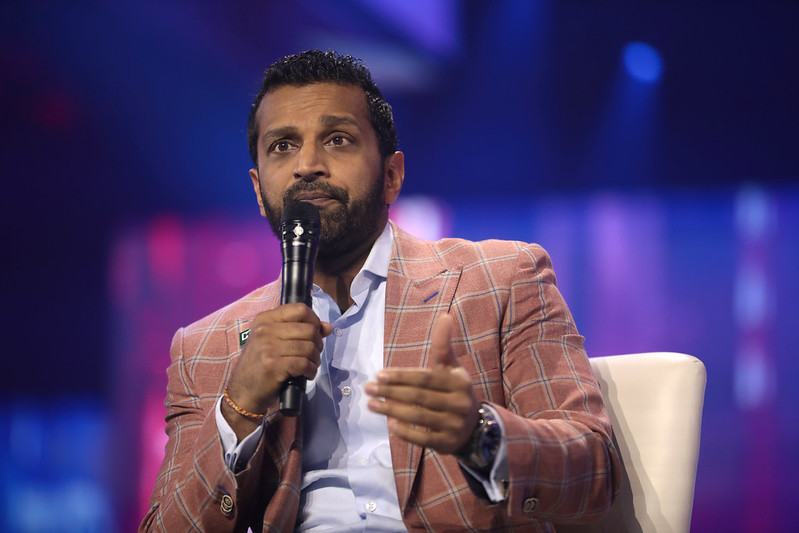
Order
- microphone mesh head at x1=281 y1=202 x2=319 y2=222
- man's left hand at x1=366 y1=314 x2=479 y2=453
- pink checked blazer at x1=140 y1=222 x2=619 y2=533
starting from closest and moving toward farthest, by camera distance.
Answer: man's left hand at x1=366 y1=314 x2=479 y2=453 < pink checked blazer at x1=140 y1=222 x2=619 y2=533 < microphone mesh head at x1=281 y1=202 x2=319 y2=222

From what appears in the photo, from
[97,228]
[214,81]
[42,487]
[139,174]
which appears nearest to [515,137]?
[214,81]

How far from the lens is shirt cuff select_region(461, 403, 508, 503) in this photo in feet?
3.94

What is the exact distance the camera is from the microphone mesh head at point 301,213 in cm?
142

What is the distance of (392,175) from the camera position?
80.1 inches

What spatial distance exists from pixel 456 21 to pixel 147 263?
1.79 meters

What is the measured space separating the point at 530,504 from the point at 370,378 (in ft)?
1.71

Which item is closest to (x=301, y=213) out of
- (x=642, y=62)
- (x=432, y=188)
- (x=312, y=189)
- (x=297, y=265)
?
(x=297, y=265)

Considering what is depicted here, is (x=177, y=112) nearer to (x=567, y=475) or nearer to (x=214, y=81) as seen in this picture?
(x=214, y=81)

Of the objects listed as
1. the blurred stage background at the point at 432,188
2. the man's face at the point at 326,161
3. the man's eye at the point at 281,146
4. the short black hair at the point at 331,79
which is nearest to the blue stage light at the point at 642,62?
the blurred stage background at the point at 432,188

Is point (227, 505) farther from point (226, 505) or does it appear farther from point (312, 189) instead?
point (312, 189)

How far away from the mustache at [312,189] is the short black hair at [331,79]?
0.82 ft

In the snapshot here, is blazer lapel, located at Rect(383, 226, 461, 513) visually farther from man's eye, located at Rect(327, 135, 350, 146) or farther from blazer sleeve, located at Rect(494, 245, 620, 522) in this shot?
man's eye, located at Rect(327, 135, 350, 146)

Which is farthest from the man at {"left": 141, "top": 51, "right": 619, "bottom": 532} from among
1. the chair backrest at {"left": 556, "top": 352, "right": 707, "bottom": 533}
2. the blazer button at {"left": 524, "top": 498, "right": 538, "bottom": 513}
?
the chair backrest at {"left": 556, "top": 352, "right": 707, "bottom": 533}

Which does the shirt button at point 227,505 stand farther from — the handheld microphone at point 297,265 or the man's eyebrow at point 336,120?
the man's eyebrow at point 336,120
